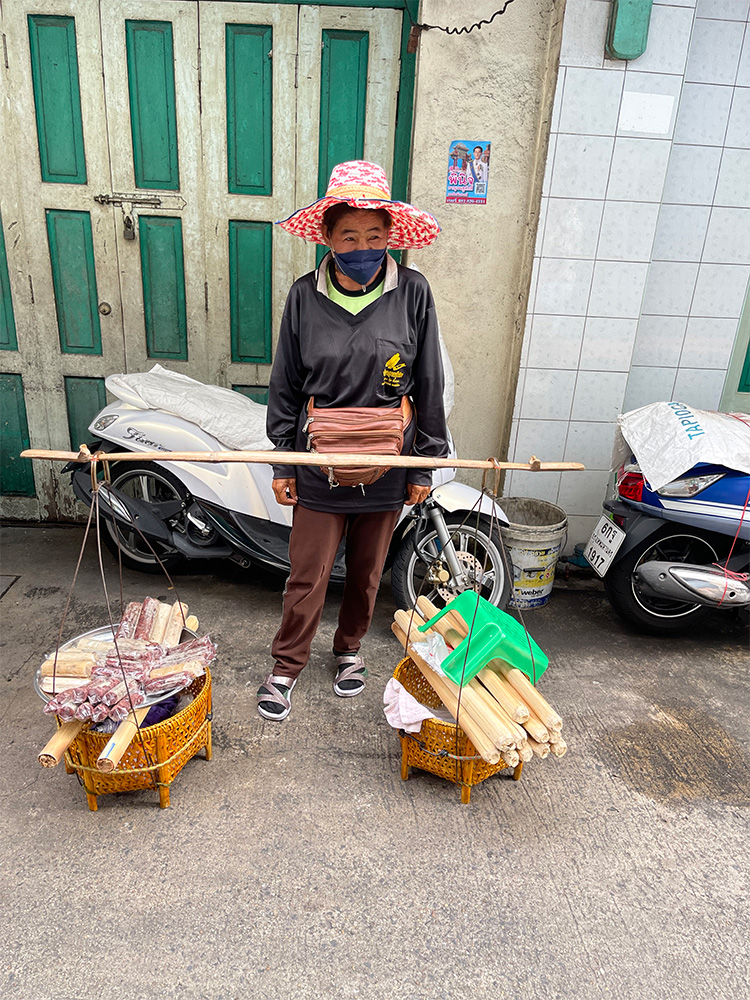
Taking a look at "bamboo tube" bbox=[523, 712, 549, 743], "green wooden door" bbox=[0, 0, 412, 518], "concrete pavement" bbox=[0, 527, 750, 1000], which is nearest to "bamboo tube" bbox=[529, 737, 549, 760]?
"bamboo tube" bbox=[523, 712, 549, 743]

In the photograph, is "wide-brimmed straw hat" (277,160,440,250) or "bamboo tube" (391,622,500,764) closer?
"bamboo tube" (391,622,500,764)

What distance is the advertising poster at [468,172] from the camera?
3297 millimetres

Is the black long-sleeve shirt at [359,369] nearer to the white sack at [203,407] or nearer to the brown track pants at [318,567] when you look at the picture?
the brown track pants at [318,567]

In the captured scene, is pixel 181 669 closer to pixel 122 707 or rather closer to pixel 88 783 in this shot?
pixel 122 707

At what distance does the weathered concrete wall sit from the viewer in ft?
10.4

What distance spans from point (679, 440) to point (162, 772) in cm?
245

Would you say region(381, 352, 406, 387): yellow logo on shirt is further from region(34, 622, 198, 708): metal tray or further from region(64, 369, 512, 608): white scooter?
region(34, 622, 198, 708): metal tray

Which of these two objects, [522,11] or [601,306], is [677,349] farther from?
Result: [522,11]

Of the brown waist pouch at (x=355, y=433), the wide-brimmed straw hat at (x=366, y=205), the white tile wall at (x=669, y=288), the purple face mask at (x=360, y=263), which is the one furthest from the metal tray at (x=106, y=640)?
the white tile wall at (x=669, y=288)

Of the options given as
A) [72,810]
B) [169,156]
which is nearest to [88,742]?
[72,810]

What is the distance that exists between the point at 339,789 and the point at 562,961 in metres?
0.82

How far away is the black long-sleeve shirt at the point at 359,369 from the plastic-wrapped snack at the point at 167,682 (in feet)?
2.34

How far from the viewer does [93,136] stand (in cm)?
349

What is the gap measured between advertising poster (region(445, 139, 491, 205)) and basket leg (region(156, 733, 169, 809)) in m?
2.75
